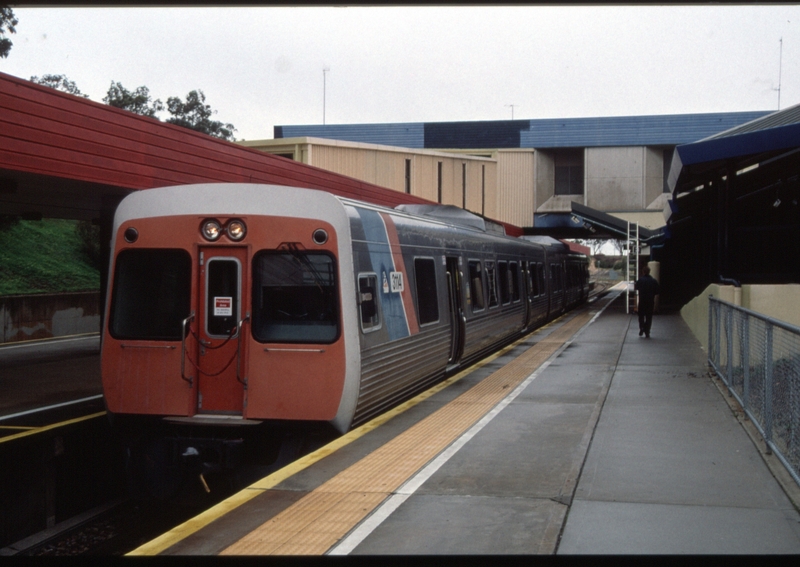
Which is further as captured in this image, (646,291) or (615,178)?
(615,178)

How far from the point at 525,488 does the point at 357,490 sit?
1.24 meters

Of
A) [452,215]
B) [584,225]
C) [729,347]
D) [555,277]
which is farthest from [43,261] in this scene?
[729,347]

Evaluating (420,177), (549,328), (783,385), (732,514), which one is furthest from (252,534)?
(420,177)

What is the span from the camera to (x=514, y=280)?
18.7 m

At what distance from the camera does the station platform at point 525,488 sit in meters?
4.99

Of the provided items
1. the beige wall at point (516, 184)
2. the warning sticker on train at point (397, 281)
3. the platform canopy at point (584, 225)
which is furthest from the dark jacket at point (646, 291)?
the beige wall at point (516, 184)

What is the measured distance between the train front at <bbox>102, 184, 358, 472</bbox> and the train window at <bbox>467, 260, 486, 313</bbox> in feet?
20.5

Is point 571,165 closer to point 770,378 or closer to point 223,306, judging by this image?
point 770,378

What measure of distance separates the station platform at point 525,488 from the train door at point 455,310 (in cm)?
206

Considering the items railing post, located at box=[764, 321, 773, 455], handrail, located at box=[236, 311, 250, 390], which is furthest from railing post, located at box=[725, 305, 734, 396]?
handrail, located at box=[236, 311, 250, 390]

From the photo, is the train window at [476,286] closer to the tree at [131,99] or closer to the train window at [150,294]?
the train window at [150,294]

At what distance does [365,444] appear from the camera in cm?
777

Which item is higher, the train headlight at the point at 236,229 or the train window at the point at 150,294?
the train headlight at the point at 236,229

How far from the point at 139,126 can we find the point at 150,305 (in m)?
5.47
